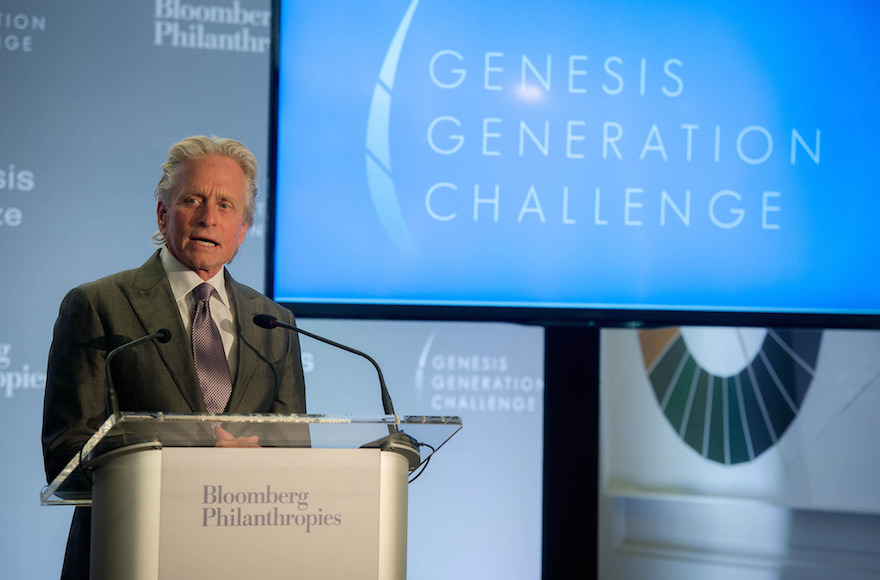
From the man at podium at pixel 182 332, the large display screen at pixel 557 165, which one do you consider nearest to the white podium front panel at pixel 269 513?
the man at podium at pixel 182 332

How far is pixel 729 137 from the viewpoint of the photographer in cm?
221

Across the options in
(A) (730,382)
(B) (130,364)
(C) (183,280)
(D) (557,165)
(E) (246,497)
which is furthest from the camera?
(A) (730,382)

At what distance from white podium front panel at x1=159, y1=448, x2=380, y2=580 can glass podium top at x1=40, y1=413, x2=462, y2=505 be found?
0.06ft

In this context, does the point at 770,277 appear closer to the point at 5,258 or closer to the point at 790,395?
the point at 790,395

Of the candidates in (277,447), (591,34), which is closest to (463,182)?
(591,34)

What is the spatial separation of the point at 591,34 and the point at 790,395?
1498 mm

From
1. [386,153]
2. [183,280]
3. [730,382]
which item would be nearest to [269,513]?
[183,280]

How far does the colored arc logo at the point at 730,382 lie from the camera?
2.84 meters

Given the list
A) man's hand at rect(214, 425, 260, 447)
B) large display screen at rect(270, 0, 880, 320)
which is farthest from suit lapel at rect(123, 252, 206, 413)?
large display screen at rect(270, 0, 880, 320)

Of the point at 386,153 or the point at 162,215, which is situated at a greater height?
the point at 386,153

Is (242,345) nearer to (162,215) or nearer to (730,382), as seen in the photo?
(162,215)

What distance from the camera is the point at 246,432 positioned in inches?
38.7

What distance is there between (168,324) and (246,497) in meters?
0.60

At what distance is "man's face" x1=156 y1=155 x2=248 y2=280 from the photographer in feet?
5.03
